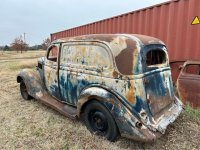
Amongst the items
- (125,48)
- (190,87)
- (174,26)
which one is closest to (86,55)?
(125,48)

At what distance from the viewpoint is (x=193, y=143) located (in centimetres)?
346

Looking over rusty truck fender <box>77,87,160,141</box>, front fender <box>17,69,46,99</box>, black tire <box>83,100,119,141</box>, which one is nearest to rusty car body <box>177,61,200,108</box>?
rusty truck fender <box>77,87,160,141</box>

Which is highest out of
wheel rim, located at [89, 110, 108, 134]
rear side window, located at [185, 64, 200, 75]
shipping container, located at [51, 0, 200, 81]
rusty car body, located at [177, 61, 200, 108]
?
shipping container, located at [51, 0, 200, 81]

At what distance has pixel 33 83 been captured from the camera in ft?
16.8

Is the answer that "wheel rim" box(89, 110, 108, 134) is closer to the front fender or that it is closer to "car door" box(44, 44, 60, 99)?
"car door" box(44, 44, 60, 99)

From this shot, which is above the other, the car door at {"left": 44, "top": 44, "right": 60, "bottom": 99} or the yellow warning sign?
the yellow warning sign

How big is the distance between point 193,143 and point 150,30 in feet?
13.0

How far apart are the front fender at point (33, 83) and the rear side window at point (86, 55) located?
45.8 inches

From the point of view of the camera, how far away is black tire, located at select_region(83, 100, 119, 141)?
334cm

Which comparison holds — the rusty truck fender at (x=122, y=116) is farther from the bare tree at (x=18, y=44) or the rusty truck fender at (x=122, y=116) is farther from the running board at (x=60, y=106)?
the bare tree at (x=18, y=44)

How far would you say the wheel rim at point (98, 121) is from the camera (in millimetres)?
3505

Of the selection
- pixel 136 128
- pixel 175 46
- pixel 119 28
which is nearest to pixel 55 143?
pixel 136 128

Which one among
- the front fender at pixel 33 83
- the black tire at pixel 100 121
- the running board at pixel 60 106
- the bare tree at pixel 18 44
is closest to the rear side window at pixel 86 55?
the black tire at pixel 100 121

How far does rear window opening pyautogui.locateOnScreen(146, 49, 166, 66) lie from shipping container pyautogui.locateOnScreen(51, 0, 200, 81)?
1.62m
